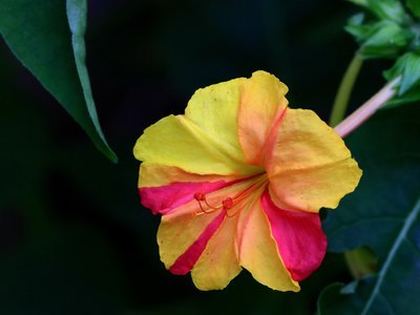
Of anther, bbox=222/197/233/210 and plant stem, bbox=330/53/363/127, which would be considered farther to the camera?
plant stem, bbox=330/53/363/127

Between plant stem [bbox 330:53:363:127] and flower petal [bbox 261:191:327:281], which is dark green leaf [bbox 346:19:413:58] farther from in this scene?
flower petal [bbox 261:191:327:281]

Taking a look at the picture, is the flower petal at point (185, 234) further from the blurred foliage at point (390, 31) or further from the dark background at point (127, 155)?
the dark background at point (127, 155)

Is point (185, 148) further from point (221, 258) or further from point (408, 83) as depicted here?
point (408, 83)

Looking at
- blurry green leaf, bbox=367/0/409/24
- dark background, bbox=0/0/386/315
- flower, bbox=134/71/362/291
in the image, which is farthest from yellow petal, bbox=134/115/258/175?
dark background, bbox=0/0/386/315

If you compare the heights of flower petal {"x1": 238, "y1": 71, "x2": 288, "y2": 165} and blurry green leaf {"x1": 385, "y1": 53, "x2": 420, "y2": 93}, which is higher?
flower petal {"x1": 238, "y1": 71, "x2": 288, "y2": 165}

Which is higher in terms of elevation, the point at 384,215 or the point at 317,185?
the point at 317,185

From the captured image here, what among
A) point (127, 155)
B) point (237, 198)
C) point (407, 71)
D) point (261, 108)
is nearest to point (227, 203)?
point (237, 198)

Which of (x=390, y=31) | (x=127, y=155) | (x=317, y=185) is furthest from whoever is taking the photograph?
(x=127, y=155)
